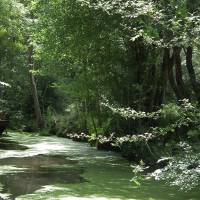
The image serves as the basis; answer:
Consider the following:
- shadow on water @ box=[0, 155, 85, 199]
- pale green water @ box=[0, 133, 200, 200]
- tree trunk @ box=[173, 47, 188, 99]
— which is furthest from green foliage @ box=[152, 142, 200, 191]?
tree trunk @ box=[173, 47, 188, 99]

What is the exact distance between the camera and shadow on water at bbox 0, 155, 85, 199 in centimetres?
947

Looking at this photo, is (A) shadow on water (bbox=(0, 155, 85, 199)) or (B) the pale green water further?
(A) shadow on water (bbox=(0, 155, 85, 199))

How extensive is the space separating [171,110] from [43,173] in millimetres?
4714

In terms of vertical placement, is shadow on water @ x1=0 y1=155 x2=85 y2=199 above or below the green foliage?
below

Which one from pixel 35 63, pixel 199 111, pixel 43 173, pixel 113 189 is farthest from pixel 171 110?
pixel 35 63

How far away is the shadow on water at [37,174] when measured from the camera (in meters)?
9.47

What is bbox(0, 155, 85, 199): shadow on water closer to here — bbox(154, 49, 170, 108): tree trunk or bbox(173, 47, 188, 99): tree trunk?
bbox(154, 49, 170, 108): tree trunk

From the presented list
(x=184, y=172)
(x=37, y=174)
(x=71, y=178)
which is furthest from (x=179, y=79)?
(x=184, y=172)

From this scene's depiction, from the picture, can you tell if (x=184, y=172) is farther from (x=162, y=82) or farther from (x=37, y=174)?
(x=162, y=82)

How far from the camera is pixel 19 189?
924 centimetres

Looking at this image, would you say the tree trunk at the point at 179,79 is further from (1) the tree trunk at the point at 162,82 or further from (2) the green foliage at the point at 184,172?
(2) the green foliage at the point at 184,172

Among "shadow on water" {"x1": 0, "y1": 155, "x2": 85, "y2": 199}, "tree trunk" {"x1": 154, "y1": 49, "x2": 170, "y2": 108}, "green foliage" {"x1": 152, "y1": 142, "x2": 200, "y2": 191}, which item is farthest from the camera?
"tree trunk" {"x1": 154, "y1": 49, "x2": 170, "y2": 108}

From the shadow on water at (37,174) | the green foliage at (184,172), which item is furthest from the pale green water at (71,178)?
the green foliage at (184,172)

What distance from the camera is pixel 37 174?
11195 millimetres
